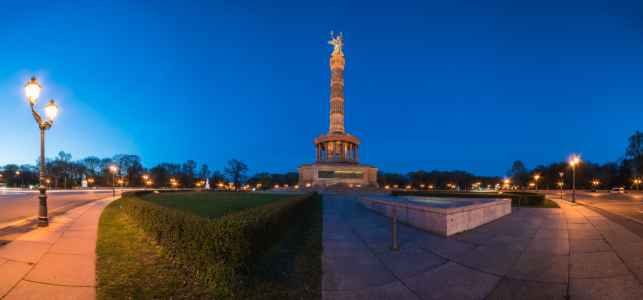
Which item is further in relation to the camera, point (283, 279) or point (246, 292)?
point (283, 279)

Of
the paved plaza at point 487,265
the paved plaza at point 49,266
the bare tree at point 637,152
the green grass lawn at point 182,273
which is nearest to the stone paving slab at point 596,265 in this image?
the paved plaza at point 487,265

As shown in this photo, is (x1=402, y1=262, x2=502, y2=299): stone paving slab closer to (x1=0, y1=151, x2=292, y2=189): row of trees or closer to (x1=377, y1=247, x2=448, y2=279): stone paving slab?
(x1=377, y1=247, x2=448, y2=279): stone paving slab

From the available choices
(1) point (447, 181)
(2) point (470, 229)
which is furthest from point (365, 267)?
(1) point (447, 181)

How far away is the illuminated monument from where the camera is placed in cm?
4697

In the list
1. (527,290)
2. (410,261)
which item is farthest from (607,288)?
(410,261)

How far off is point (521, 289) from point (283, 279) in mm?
4364

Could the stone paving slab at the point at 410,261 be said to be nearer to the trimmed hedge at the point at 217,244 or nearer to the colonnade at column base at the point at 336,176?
the trimmed hedge at the point at 217,244

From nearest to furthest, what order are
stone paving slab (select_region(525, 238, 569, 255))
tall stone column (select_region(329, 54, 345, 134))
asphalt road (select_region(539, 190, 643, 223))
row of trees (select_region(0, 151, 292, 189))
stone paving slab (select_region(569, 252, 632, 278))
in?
stone paving slab (select_region(569, 252, 632, 278)) < stone paving slab (select_region(525, 238, 569, 255)) < asphalt road (select_region(539, 190, 643, 223)) < tall stone column (select_region(329, 54, 345, 134)) < row of trees (select_region(0, 151, 292, 189))

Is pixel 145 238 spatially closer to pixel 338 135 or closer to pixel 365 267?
pixel 365 267

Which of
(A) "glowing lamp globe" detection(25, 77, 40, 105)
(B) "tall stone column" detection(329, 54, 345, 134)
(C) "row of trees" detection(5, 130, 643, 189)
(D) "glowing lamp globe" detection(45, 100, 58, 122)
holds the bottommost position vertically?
(C) "row of trees" detection(5, 130, 643, 189)

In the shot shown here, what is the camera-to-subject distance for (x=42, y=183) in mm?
10273

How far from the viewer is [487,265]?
17.9 feet

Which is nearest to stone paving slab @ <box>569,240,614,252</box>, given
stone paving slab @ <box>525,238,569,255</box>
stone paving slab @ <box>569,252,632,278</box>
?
stone paving slab @ <box>525,238,569,255</box>

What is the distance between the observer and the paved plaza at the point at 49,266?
441cm
